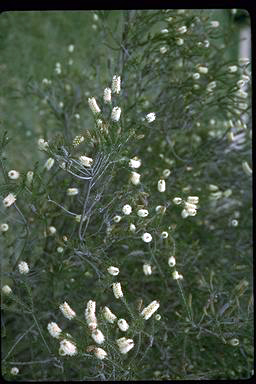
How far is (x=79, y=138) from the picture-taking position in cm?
132

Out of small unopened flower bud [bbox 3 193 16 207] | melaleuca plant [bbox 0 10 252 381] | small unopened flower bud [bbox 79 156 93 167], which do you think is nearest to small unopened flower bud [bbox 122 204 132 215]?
melaleuca plant [bbox 0 10 252 381]

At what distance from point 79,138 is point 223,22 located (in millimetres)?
1415

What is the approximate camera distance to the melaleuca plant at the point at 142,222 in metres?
1.43

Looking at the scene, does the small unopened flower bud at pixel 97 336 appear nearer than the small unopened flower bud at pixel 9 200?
Yes

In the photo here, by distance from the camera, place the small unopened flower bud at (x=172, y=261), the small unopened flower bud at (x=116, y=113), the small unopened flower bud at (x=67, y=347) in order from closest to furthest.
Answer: the small unopened flower bud at (x=67, y=347) → the small unopened flower bud at (x=116, y=113) → the small unopened flower bud at (x=172, y=261)

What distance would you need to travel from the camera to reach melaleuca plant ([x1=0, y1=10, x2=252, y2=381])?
1427mm

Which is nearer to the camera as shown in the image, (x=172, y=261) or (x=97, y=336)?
(x=97, y=336)

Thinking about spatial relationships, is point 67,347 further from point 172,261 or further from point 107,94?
point 107,94

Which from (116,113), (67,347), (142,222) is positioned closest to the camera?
(67,347)

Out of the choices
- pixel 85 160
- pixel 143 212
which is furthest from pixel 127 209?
pixel 85 160

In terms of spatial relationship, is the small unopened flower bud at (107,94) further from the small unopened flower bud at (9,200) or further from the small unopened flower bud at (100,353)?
the small unopened flower bud at (100,353)

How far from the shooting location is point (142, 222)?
57.0 inches

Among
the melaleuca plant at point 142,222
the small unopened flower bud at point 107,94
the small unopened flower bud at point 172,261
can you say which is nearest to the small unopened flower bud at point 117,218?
the melaleuca plant at point 142,222

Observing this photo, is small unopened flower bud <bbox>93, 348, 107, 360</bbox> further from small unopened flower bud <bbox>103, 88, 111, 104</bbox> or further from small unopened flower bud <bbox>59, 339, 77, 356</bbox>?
small unopened flower bud <bbox>103, 88, 111, 104</bbox>
